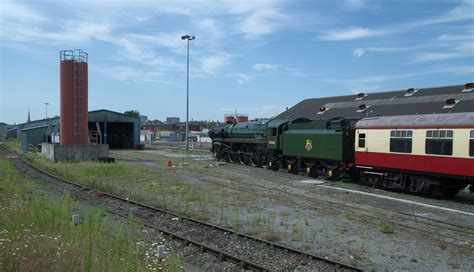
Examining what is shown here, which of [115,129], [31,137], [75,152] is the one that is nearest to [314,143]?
[75,152]

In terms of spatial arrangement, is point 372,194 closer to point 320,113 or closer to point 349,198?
point 349,198

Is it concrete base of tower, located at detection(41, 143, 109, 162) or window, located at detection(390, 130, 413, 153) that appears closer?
window, located at detection(390, 130, 413, 153)

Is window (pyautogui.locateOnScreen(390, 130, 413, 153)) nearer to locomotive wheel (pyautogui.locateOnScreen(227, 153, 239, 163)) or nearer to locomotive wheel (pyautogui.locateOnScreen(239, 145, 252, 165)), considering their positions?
locomotive wheel (pyautogui.locateOnScreen(239, 145, 252, 165))

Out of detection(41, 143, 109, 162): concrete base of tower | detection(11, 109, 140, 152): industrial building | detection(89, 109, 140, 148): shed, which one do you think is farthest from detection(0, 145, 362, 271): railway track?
detection(89, 109, 140, 148): shed

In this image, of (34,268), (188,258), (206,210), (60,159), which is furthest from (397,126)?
(60,159)

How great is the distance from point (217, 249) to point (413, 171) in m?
11.0

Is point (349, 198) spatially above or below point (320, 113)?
below

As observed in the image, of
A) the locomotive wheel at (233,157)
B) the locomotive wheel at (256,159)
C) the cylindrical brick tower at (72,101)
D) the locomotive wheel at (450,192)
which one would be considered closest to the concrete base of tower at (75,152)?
the cylindrical brick tower at (72,101)

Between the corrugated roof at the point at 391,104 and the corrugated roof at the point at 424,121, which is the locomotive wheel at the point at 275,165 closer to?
the corrugated roof at the point at 391,104

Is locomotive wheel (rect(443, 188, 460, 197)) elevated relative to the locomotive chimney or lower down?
lower down

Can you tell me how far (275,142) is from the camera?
27109mm

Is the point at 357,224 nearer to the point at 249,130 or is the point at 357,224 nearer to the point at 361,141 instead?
the point at 361,141

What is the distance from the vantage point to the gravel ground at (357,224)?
8898 millimetres

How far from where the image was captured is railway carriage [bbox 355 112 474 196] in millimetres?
15156
